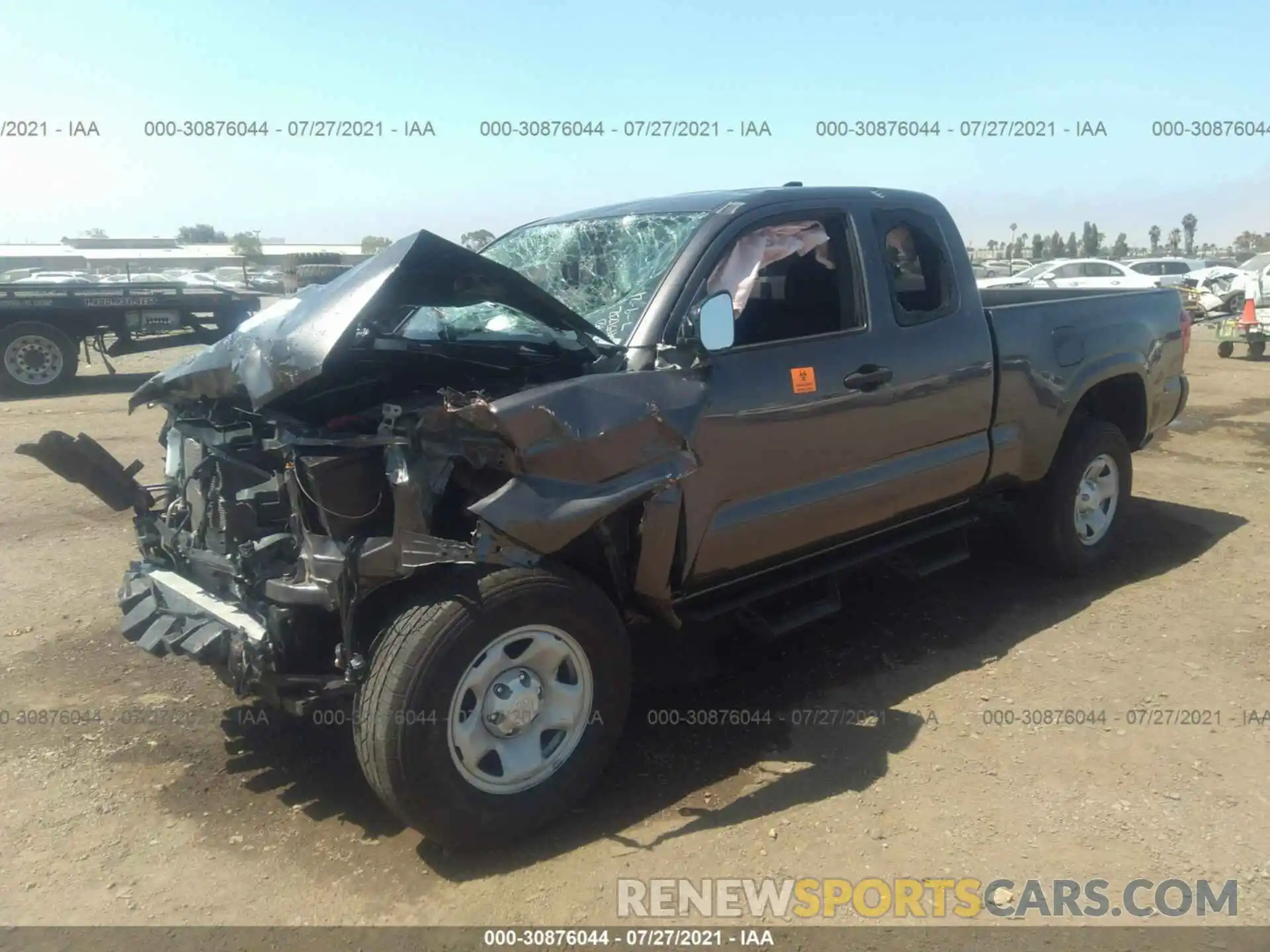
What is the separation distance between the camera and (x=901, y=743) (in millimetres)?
3783

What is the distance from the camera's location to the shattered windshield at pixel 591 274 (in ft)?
12.2

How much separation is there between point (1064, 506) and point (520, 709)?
346 centimetres

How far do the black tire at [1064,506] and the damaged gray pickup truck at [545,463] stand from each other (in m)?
0.66

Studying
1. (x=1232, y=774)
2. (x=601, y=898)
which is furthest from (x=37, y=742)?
(x=1232, y=774)

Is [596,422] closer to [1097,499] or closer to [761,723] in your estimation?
[761,723]

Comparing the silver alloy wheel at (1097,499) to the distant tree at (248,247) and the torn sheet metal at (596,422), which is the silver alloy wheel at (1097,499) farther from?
the distant tree at (248,247)

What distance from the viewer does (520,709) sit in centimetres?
316

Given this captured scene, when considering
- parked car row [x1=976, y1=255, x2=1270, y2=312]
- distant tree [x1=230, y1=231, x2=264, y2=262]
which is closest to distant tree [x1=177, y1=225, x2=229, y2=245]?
distant tree [x1=230, y1=231, x2=264, y2=262]

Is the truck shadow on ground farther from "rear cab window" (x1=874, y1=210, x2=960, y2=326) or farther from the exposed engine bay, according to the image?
"rear cab window" (x1=874, y1=210, x2=960, y2=326)

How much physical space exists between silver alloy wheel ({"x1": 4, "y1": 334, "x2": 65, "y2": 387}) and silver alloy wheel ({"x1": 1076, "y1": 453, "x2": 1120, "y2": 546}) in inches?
526

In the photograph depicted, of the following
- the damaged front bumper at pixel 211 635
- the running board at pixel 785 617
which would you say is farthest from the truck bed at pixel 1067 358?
the damaged front bumper at pixel 211 635

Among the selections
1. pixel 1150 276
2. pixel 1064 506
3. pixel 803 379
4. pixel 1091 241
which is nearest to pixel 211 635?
pixel 803 379

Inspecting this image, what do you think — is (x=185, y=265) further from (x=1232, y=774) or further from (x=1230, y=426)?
(x=1232, y=774)
